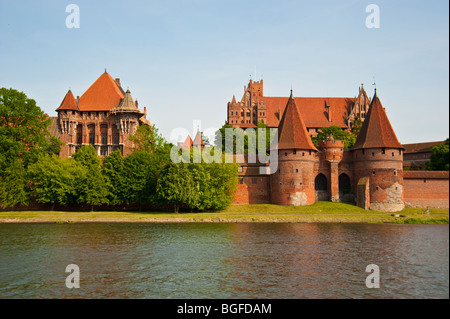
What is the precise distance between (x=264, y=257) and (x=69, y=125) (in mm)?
57400

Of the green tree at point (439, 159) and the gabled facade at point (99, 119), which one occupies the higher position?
the gabled facade at point (99, 119)

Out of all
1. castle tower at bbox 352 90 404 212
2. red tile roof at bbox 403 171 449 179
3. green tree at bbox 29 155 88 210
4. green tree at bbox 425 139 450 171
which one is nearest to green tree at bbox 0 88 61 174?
green tree at bbox 29 155 88 210

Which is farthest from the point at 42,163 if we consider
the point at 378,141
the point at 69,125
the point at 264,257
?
the point at 378,141

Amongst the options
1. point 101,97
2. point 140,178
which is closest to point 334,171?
point 140,178

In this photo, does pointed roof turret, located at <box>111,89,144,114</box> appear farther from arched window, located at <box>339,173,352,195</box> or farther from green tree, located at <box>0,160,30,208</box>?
arched window, located at <box>339,173,352,195</box>

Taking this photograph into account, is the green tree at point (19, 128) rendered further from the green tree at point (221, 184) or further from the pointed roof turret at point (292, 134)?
the pointed roof turret at point (292, 134)

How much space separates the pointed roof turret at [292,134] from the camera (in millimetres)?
51531

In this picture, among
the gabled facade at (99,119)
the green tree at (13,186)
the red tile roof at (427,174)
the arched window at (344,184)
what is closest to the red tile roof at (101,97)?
the gabled facade at (99,119)

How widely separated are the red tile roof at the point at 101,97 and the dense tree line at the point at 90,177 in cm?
2006

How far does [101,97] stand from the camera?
74625mm

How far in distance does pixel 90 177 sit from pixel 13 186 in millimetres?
8745

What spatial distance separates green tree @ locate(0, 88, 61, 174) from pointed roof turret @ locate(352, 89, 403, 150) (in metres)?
41.0

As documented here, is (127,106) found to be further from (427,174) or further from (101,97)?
(427,174)
